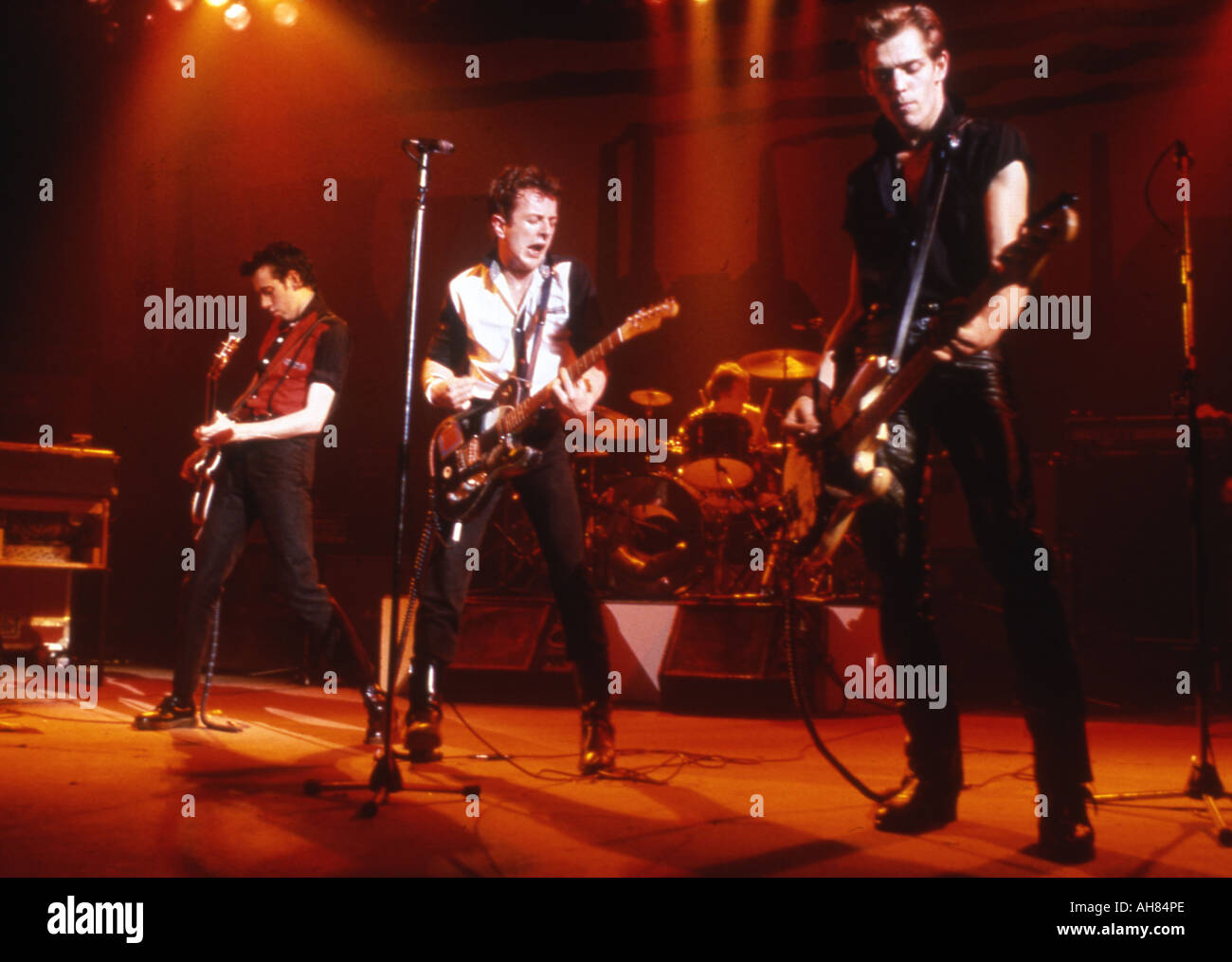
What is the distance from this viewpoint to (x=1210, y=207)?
23.6 feet

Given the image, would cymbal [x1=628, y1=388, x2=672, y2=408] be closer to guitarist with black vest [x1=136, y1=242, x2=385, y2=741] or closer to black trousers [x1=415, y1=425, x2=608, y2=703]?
guitarist with black vest [x1=136, y1=242, x2=385, y2=741]

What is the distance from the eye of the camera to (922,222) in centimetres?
275

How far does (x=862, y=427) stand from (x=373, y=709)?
8.37 feet

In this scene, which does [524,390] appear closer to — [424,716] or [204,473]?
[424,716]

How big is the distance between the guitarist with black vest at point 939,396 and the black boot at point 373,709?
2220 millimetres

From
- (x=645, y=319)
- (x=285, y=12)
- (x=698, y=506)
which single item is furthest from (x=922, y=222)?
(x=285, y=12)

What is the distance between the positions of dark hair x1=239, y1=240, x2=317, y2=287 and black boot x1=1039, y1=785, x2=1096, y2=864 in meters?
3.81

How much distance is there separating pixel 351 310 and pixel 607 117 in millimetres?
2570

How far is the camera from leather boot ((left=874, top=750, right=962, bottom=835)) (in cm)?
284

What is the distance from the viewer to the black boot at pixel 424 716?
3.89m

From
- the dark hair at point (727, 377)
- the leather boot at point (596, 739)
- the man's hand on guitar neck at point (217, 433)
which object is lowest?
the leather boot at point (596, 739)

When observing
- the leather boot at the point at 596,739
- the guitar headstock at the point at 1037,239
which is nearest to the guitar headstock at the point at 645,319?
the leather boot at the point at 596,739

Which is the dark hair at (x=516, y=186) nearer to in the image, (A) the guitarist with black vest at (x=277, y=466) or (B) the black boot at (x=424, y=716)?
(A) the guitarist with black vest at (x=277, y=466)
